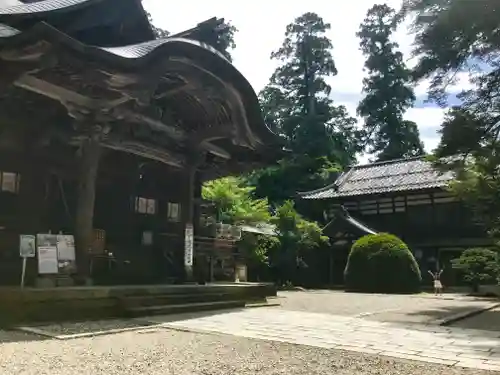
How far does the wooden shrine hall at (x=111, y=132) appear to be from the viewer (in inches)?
359

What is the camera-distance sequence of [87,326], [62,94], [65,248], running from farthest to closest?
1. [62,94]
2. [65,248]
3. [87,326]

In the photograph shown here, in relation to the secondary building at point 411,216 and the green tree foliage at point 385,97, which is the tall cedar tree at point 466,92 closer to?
the secondary building at point 411,216

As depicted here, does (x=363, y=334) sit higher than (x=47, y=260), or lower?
lower

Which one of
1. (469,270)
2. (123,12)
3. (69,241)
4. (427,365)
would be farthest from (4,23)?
(469,270)

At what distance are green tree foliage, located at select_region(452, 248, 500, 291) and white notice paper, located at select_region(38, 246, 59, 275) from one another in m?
17.3

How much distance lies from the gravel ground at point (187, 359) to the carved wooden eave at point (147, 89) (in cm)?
457

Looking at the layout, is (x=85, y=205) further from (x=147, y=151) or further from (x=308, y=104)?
(x=308, y=104)

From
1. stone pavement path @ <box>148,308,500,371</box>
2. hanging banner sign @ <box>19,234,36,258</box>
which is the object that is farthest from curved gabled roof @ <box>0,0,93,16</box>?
stone pavement path @ <box>148,308,500,371</box>

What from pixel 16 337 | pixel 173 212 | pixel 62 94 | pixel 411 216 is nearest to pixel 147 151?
pixel 62 94

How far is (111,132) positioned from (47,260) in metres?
3.06

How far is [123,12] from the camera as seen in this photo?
12.3 meters

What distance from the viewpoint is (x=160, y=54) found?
9703 mm

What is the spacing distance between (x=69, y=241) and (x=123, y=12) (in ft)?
19.4

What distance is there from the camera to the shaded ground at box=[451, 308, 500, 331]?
8.80m
